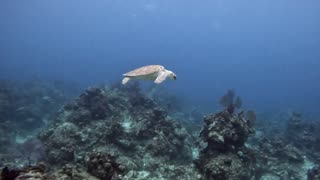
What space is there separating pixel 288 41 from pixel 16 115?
183923 mm

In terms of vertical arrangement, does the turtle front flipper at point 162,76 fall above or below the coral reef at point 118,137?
above

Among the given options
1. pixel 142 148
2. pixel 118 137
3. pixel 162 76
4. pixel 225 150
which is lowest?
pixel 142 148

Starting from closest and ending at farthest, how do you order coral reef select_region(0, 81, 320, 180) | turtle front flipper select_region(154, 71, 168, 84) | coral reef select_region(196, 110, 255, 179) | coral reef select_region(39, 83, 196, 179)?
1. coral reef select_region(0, 81, 320, 180)
2. coral reef select_region(196, 110, 255, 179)
3. turtle front flipper select_region(154, 71, 168, 84)
4. coral reef select_region(39, 83, 196, 179)

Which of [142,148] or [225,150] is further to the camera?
[142,148]

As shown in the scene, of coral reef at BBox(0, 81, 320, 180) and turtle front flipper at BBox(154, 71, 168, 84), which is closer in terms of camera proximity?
coral reef at BBox(0, 81, 320, 180)

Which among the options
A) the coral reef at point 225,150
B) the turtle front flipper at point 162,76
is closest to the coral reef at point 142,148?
the coral reef at point 225,150

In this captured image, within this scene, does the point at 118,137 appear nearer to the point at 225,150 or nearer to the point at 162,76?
the point at 162,76

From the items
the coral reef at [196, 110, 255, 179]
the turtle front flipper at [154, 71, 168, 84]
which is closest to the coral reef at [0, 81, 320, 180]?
the coral reef at [196, 110, 255, 179]

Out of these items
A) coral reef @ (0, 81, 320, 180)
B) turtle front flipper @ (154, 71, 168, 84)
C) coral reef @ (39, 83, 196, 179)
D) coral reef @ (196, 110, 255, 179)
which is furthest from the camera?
coral reef @ (39, 83, 196, 179)

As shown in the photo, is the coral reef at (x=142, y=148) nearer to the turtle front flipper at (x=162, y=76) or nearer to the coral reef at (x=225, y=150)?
the coral reef at (x=225, y=150)

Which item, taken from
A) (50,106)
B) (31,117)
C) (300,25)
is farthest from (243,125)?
(300,25)

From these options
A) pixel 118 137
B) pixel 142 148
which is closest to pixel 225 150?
pixel 142 148

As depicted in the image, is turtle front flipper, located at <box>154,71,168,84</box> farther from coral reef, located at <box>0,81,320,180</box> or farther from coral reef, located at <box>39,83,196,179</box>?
coral reef, located at <box>39,83,196,179</box>

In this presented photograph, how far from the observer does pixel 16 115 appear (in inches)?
761
